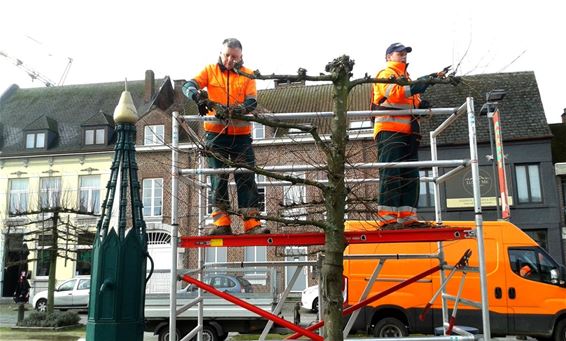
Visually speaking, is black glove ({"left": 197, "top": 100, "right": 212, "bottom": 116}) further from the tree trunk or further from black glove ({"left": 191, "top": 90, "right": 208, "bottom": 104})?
the tree trunk

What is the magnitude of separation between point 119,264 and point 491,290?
826 cm

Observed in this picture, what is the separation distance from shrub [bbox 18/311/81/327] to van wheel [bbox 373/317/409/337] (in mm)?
9733

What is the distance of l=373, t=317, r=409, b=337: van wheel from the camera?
Answer: 11039 mm

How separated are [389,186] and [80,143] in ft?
94.5

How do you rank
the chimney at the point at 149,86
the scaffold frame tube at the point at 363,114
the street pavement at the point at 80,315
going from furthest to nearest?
the chimney at the point at 149,86 < the street pavement at the point at 80,315 < the scaffold frame tube at the point at 363,114

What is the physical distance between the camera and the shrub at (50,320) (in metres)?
15.8

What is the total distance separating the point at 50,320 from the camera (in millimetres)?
15898

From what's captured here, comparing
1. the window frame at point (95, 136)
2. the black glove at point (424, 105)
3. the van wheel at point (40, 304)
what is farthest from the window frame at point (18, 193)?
the black glove at point (424, 105)

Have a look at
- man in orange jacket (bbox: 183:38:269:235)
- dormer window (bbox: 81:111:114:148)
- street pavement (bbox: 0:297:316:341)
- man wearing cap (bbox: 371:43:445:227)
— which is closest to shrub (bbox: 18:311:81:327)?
street pavement (bbox: 0:297:316:341)

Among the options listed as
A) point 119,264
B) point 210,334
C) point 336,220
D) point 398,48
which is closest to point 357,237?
point 336,220

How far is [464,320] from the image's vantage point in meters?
10.8

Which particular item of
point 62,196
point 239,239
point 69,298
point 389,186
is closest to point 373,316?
point 389,186

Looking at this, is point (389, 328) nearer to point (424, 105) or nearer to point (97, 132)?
point (424, 105)

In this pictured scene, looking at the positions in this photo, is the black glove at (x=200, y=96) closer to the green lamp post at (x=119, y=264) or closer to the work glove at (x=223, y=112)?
the work glove at (x=223, y=112)
